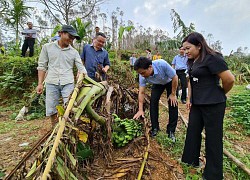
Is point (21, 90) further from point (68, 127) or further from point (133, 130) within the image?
point (68, 127)

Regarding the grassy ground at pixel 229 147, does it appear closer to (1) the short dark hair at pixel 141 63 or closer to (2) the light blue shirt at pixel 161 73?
(2) the light blue shirt at pixel 161 73

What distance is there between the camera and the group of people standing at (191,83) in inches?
88.4

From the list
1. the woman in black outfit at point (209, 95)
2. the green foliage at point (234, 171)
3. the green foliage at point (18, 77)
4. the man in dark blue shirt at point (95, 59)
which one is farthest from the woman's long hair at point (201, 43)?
the green foliage at point (18, 77)

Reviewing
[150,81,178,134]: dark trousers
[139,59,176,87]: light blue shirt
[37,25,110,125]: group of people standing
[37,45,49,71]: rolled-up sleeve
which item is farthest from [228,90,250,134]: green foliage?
[37,45,49,71]: rolled-up sleeve

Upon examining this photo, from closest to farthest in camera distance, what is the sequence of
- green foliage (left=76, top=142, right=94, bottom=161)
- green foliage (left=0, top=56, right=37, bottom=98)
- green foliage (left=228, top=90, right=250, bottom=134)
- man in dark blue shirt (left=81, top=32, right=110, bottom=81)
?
1. green foliage (left=76, top=142, right=94, bottom=161)
2. man in dark blue shirt (left=81, top=32, right=110, bottom=81)
3. green foliage (left=228, top=90, right=250, bottom=134)
4. green foliage (left=0, top=56, right=37, bottom=98)

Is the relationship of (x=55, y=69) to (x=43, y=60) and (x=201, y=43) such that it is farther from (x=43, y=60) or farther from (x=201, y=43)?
(x=201, y=43)

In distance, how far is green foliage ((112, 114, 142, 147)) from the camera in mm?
2340

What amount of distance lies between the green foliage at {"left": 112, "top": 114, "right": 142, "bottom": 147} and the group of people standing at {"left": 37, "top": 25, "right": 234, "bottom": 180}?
1.09ft

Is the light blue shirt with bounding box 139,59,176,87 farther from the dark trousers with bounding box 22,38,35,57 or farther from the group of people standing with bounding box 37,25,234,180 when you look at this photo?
the dark trousers with bounding box 22,38,35,57

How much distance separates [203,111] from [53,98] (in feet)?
6.71

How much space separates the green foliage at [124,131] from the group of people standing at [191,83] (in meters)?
0.33

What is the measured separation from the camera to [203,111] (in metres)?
2.38

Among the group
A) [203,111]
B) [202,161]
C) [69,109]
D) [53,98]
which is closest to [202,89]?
[203,111]

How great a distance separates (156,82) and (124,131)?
1.12m
